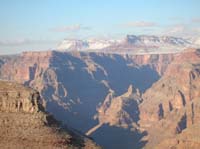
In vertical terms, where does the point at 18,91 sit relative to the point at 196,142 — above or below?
above

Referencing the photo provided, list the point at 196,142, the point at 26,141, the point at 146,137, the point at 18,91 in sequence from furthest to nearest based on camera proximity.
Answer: the point at 146,137 → the point at 196,142 → the point at 18,91 → the point at 26,141

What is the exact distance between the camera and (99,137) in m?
199

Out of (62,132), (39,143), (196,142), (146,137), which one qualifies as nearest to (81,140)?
(62,132)

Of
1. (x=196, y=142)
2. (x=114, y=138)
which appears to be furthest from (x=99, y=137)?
(x=196, y=142)

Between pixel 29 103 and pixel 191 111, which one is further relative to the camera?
pixel 191 111

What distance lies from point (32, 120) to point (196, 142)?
7125 cm

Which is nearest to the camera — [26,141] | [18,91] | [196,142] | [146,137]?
[26,141]

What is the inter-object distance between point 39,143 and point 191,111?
145632 mm

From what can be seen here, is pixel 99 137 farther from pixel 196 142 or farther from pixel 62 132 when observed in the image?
pixel 62 132

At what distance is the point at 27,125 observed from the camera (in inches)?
2243

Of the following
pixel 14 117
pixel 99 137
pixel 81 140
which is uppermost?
pixel 14 117

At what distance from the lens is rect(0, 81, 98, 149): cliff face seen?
5569 centimetres

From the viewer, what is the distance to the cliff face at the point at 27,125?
183ft

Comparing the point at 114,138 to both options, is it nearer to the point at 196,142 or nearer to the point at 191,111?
the point at 191,111
